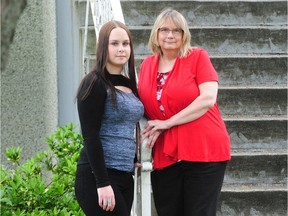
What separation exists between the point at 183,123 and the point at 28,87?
114 inches

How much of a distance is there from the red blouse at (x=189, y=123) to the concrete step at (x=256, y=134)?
5.78 feet

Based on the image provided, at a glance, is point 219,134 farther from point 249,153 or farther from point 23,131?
point 23,131

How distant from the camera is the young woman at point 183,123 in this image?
451 centimetres

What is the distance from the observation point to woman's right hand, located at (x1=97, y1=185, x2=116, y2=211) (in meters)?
4.13

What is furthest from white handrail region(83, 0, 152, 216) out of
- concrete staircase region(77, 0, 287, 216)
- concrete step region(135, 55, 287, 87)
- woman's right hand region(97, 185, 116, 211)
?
concrete step region(135, 55, 287, 87)

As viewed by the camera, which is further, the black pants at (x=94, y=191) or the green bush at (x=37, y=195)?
the green bush at (x=37, y=195)

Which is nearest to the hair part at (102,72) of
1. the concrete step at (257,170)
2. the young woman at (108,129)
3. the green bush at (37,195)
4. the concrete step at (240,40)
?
the young woman at (108,129)

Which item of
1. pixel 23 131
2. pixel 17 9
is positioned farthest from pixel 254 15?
pixel 17 9

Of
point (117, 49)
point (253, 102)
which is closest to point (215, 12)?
point (253, 102)

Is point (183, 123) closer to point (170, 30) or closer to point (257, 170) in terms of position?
point (170, 30)

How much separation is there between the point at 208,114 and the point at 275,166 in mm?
1729

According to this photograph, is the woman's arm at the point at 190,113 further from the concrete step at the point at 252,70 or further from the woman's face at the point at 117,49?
the concrete step at the point at 252,70

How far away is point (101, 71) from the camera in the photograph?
426cm

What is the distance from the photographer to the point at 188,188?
4605 millimetres
